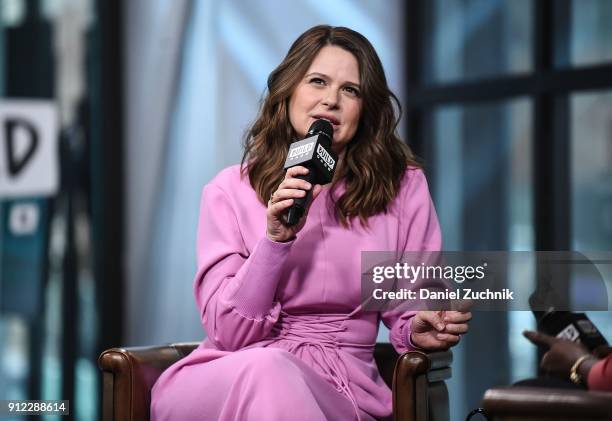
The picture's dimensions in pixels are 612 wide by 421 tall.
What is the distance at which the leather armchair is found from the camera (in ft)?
6.41

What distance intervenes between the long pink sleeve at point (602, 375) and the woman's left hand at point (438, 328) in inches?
15.1

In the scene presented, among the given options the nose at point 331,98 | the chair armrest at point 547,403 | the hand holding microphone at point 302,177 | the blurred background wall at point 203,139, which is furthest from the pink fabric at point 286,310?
the blurred background wall at point 203,139

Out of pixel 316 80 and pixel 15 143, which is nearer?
pixel 316 80

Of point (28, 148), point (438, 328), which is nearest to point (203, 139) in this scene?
point (28, 148)

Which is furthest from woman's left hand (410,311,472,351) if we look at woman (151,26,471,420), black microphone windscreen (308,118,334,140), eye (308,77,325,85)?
eye (308,77,325,85)

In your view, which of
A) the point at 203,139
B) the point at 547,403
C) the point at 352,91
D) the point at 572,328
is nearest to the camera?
the point at 547,403

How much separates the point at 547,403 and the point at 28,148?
312cm

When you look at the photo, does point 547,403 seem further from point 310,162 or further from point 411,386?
point 310,162

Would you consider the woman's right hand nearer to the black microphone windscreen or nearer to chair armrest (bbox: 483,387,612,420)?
the black microphone windscreen

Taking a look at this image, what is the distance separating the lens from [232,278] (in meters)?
2.02

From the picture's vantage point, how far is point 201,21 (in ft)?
14.5

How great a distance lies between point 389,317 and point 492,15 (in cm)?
214

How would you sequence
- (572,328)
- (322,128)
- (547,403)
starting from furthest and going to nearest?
1. (322,128)
2. (572,328)
3. (547,403)

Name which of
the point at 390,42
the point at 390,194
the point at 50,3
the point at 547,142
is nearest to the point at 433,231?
the point at 390,194
